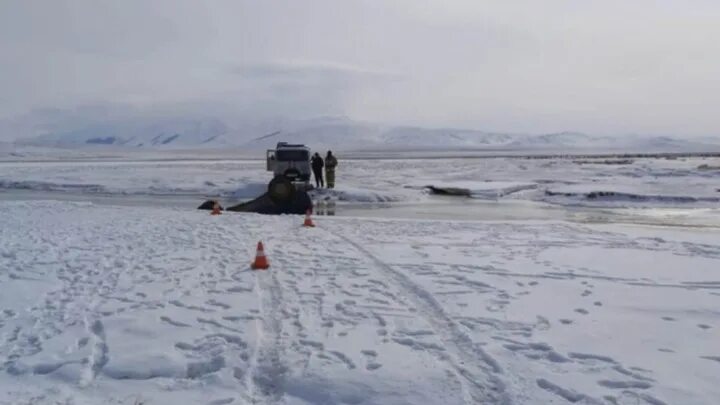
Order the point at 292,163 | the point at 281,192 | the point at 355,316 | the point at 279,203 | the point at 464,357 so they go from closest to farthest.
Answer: the point at 464,357 < the point at 355,316 < the point at 279,203 < the point at 281,192 < the point at 292,163

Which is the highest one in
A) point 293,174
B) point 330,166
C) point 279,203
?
point 330,166

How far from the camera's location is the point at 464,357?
5504 millimetres

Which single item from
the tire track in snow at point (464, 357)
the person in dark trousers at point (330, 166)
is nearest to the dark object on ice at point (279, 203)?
the person in dark trousers at point (330, 166)

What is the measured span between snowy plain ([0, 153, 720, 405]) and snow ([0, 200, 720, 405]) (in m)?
0.02

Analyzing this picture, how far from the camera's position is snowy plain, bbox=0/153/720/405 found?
16.1 feet

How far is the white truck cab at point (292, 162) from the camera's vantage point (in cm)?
2714

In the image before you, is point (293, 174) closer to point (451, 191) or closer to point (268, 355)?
point (451, 191)

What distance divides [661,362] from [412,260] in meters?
5.05

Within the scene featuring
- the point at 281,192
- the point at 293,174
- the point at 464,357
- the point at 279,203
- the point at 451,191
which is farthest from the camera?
the point at 451,191

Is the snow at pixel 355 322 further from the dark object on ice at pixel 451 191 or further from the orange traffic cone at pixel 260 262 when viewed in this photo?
the dark object on ice at pixel 451 191

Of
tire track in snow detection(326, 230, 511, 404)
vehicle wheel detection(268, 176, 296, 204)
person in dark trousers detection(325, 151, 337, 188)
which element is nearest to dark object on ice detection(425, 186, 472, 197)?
person in dark trousers detection(325, 151, 337, 188)

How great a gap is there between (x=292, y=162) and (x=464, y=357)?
74.2 ft

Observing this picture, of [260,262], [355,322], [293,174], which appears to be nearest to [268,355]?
[355,322]

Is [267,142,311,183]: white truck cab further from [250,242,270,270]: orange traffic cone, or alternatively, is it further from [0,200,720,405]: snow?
[250,242,270,270]: orange traffic cone
